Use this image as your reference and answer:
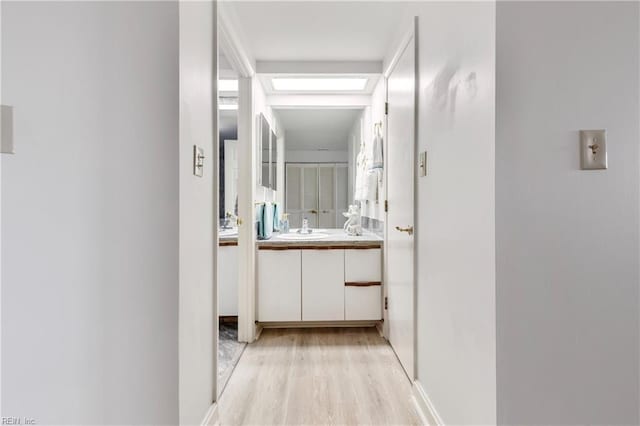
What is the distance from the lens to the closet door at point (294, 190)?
5.21m

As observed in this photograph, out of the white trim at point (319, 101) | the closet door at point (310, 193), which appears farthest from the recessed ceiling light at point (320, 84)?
the closet door at point (310, 193)

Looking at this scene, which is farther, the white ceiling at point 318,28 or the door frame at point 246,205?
the door frame at point 246,205

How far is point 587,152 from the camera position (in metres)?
1.07

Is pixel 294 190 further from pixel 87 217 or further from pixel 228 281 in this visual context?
pixel 87 217

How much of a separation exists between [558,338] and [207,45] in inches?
70.0

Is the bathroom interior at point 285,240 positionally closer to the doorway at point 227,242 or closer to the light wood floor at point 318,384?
the doorway at point 227,242

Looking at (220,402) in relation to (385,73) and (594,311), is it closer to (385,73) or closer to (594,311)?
(594,311)

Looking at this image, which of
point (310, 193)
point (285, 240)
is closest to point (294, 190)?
point (310, 193)

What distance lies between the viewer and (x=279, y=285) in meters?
2.91

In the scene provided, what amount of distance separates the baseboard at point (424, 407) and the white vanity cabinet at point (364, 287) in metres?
1.02

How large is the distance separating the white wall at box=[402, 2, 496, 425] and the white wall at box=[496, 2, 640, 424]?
0.06 meters

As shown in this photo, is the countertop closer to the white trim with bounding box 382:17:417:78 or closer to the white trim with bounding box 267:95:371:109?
the white trim with bounding box 382:17:417:78

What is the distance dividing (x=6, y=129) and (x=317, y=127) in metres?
3.73

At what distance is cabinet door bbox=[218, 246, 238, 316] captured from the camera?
10.1ft
